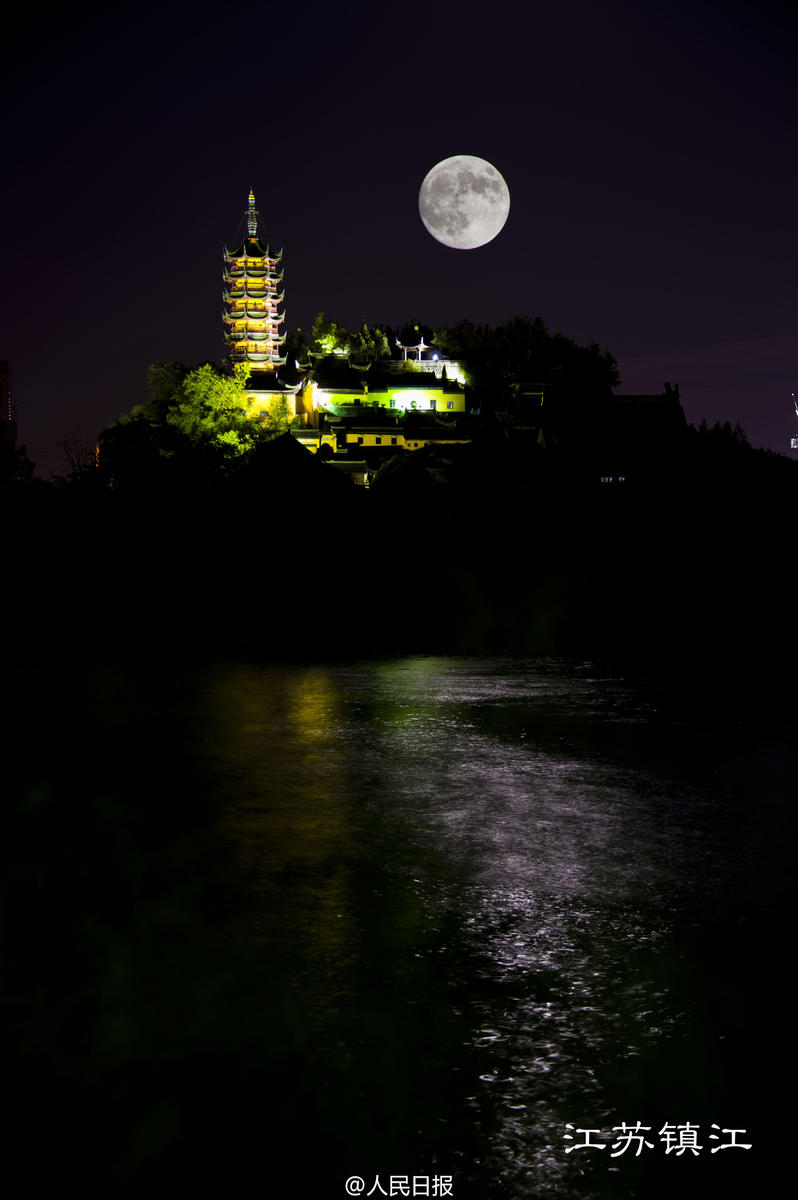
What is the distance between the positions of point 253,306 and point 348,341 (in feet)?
33.9

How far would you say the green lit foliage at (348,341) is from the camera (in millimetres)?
95438

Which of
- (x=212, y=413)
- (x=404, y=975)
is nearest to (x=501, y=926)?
(x=404, y=975)

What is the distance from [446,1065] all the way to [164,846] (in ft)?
11.9

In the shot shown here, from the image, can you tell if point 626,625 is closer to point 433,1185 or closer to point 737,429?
point 737,429

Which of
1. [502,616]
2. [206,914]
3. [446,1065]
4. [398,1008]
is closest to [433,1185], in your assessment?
[446,1065]

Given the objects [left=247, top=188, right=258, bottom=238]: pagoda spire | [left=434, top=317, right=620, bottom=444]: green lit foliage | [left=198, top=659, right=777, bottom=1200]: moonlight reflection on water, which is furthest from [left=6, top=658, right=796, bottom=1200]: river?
[left=247, top=188, right=258, bottom=238]: pagoda spire

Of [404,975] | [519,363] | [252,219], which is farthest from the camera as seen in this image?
[252,219]

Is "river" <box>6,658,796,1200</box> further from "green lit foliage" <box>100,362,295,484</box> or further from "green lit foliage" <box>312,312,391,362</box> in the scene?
"green lit foliage" <box>312,312,391,362</box>

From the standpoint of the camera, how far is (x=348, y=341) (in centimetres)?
9869

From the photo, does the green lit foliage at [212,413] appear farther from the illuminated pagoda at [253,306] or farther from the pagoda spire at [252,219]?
the pagoda spire at [252,219]

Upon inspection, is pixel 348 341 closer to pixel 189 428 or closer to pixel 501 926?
pixel 189 428

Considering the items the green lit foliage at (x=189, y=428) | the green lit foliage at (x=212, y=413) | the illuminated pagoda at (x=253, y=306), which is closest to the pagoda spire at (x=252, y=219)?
the illuminated pagoda at (x=253, y=306)

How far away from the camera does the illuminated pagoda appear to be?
91500 millimetres

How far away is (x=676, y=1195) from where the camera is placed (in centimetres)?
335
